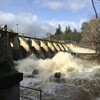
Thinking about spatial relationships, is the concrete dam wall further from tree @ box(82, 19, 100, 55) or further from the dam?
tree @ box(82, 19, 100, 55)

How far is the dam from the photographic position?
15.0m

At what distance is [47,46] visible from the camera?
168ft

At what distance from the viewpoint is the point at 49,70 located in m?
30.8

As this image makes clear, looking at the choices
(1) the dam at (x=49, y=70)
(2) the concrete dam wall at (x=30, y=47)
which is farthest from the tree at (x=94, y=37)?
(2) the concrete dam wall at (x=30, y=47)

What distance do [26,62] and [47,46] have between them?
16846 mm

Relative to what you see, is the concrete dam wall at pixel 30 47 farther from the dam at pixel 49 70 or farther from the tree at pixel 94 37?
the tree at pixel 94 37

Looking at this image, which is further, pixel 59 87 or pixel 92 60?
pixel 92 60

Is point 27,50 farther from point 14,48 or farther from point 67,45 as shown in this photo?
point 67,45

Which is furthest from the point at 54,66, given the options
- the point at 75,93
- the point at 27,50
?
the point at 75,93

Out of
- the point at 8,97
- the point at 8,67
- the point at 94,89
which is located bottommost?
the point at 94,89

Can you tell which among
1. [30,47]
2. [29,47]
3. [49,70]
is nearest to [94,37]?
[49,70]

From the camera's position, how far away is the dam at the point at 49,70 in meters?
15.0

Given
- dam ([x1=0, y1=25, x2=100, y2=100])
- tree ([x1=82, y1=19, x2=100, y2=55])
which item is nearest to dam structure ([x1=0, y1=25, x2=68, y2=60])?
dam ([x1=0, y1=25, x2=100, y2=100])

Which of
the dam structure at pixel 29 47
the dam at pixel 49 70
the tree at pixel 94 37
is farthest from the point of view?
the dam structure at pixel 29 47
